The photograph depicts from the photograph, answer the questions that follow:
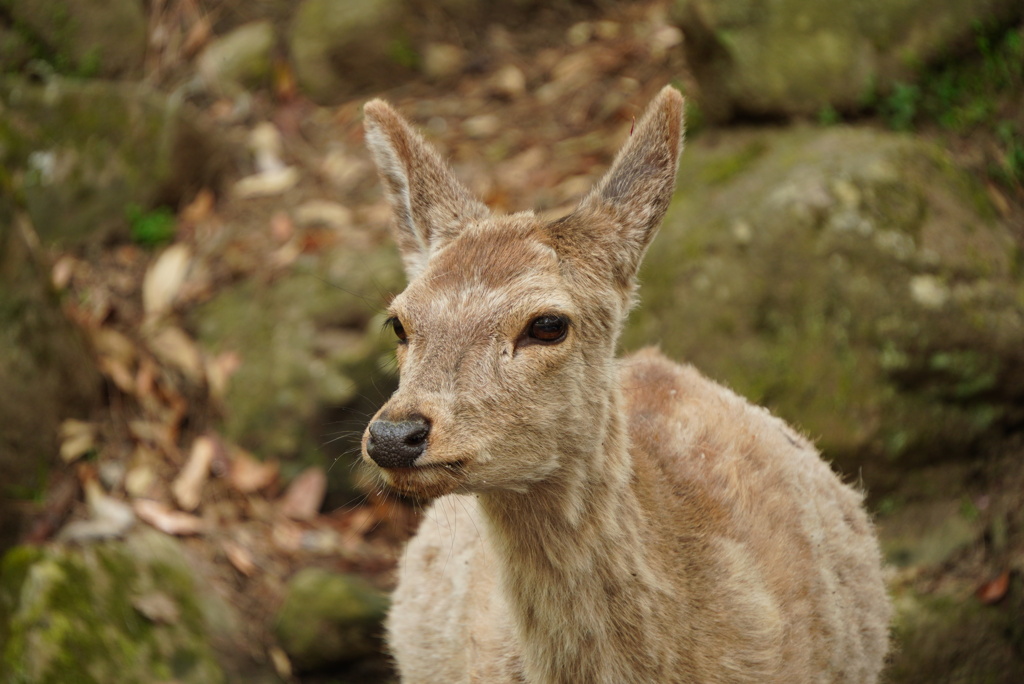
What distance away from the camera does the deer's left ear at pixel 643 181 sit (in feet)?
12.0

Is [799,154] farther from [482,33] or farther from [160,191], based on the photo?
[160,191]

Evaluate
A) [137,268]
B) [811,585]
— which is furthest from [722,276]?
[137,268]

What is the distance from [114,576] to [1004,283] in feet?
17.3

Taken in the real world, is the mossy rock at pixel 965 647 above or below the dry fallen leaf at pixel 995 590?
below

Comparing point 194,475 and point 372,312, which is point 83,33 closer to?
point 372,312

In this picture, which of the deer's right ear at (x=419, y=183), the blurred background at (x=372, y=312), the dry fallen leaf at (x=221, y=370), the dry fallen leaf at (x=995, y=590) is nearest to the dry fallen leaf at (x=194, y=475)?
the blurred background at (x=372, y=312)

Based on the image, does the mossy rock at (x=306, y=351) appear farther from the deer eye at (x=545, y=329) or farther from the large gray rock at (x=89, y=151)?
the deer eye at (x=545, y=329)

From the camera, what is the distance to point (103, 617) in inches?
193

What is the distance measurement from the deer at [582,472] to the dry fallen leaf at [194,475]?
2.90 m

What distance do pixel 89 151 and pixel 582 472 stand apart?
19.6 ft

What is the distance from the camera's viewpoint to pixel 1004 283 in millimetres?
5914

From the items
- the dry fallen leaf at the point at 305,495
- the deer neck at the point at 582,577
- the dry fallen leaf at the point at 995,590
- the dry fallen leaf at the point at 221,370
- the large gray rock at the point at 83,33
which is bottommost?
the dry fallen leaf at the point at 305,495

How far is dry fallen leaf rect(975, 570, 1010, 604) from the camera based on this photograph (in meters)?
5.30

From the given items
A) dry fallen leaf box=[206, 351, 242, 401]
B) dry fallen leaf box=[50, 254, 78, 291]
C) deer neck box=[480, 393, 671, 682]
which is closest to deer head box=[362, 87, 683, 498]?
deer neck box=[480, 393, 671, 682]
